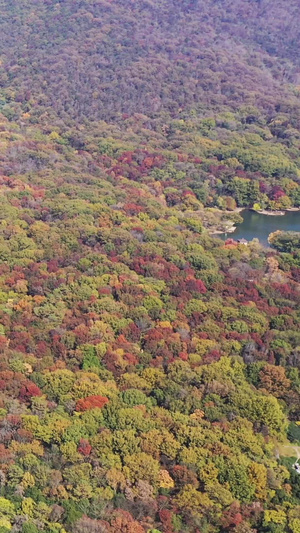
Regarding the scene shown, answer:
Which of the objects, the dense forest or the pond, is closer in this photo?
the dense forest

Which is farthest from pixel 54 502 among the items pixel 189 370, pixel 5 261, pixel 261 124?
pixel 261 124

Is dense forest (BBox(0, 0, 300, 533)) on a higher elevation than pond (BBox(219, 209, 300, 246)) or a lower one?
higher

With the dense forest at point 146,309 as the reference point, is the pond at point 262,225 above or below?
below

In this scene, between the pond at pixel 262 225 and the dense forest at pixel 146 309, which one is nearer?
the dense forest at pixel 146 309

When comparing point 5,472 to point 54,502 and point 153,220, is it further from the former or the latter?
point 153,220
